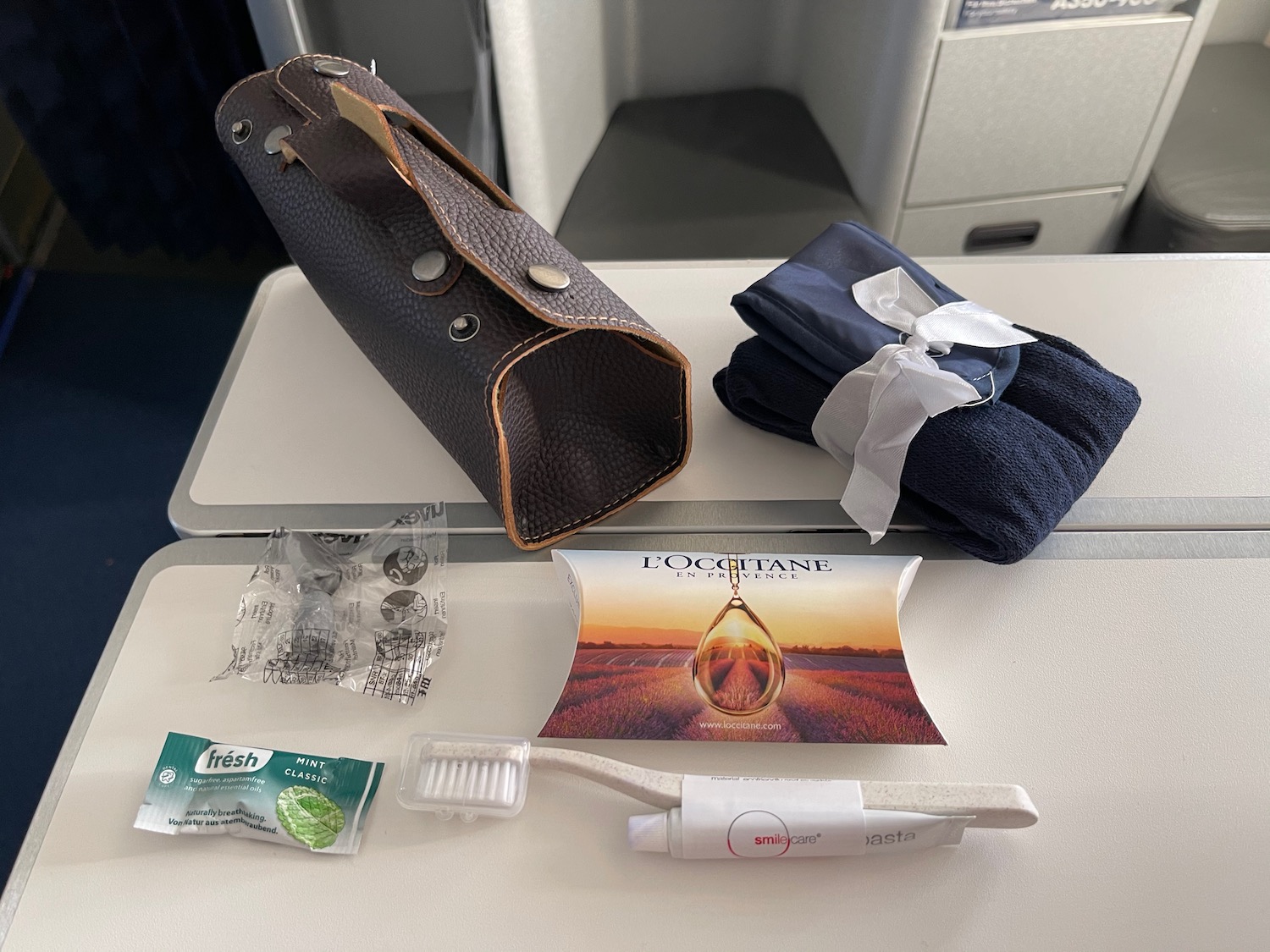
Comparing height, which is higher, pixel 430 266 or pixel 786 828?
pixel 430 266

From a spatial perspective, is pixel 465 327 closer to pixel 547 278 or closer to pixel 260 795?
pixel 547 278

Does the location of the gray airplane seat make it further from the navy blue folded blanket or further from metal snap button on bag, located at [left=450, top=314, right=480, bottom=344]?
metal snap button on bag, located at [left=450, top=314, right=480, bottom=344]

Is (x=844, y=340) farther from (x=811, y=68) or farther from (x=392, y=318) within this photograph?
(x=811, y=68)

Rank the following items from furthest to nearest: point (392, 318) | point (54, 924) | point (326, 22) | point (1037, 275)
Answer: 1. point (326, 22)
2. point (1037, 275)
3. point (392, 318)
4. point (54, 924)

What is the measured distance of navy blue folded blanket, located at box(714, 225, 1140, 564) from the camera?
652mm

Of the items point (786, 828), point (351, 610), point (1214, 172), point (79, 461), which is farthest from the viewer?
point (79, 461)

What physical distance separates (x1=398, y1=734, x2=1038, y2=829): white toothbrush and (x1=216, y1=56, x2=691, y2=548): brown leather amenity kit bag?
17 centimetres

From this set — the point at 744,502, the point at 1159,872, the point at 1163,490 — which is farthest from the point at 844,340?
the point at 1159,872

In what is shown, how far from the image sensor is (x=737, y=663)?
23.7 inches

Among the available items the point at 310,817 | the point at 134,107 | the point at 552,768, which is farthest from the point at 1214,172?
the point at 134,107

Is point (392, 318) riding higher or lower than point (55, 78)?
higher

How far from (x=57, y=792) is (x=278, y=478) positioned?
0.92 ft

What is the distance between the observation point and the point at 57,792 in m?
0.58

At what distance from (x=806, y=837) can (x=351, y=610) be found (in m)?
0.35
